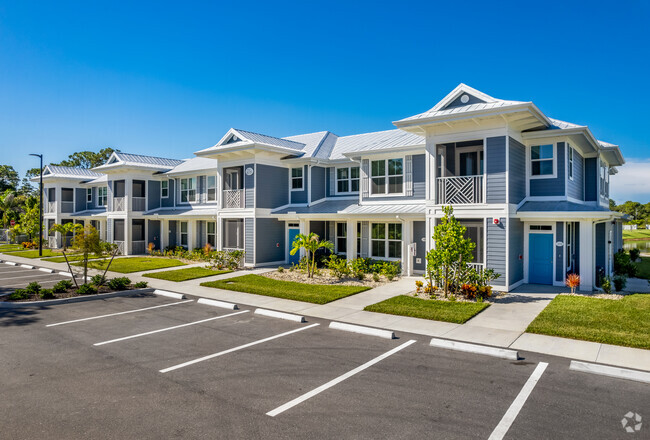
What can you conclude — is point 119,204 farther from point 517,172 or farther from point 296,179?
point 517,172


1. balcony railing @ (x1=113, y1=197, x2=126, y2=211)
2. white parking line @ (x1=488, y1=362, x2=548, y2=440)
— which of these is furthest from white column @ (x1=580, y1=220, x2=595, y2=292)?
balcony railing @ (x1=113, y1=197, x2=126, y2=211)

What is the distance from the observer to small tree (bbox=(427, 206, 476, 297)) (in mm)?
13125

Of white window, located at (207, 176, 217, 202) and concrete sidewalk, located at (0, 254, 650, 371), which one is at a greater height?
white window, located at (207, 176, 217, 202)

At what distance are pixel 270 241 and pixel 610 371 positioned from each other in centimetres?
1731

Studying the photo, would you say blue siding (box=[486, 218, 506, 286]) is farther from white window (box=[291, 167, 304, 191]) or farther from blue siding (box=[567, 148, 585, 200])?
white window (box=[291, 167, 304, 191])

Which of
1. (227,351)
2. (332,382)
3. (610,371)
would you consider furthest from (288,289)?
(610,371)

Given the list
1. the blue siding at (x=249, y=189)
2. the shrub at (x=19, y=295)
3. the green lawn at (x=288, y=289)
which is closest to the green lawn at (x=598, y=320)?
the green lawn at (x=288, y=289)

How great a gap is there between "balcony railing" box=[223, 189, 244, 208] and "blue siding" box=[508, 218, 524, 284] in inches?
536

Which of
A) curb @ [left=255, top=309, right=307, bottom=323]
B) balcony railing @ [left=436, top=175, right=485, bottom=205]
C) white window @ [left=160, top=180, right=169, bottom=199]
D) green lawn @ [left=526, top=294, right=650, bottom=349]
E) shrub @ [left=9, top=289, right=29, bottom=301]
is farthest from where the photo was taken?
white window @ [left=160, top=180, right=169, bottom=199]

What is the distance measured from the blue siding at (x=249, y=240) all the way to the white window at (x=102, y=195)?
20539 millimetres

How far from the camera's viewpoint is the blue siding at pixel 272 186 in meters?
21.9

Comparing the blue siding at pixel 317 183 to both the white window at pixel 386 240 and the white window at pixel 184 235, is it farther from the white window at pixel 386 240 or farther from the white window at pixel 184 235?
the white window at pixel 184 235

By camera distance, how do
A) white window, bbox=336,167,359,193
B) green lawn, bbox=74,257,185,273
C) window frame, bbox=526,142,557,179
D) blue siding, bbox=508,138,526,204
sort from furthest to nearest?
white window, bbox=336,167,359,193, green lawn, bbox=74,257,185,273, window frame, bbox=526,142,557,179, blue siding, bbox=508,138,526,204

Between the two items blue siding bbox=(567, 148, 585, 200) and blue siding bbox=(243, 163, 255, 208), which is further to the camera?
blue siding bbox=(243, 163, 255, 208)
